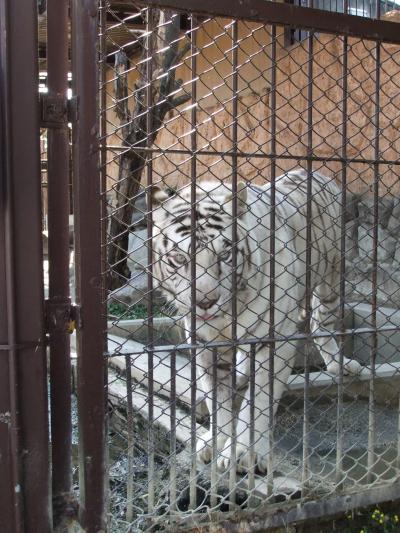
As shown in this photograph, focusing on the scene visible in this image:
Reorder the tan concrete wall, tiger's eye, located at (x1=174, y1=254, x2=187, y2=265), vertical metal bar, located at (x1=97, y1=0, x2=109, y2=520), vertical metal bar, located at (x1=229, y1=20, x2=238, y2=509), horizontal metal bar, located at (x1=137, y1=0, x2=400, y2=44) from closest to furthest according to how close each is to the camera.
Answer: vertical metal bar, located at (x1=97, y1=0, x2=109, y2=520), horizontal metal bar, located at (x1=137, y1=0, x2=400, y2=44), vertical metal bar, located at (x1=229, y1=20, x2=238, y2=509), tiger's eye, located at (x1=174, y1=254, x2=187, y2=265), the tan concrete wall

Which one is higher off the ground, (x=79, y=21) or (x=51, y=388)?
(x=79, y=21)

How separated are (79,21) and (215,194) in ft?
4.07

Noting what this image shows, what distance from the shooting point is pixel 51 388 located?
1815 millimetres

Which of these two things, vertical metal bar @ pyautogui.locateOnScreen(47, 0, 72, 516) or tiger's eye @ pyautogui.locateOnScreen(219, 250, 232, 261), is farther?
tiger's eye @ pyautogui.locateOnScreen(219, 250, 232, 261)

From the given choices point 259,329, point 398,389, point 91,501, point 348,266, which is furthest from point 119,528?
point 348,266

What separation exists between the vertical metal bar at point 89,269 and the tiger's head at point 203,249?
65 centimetres

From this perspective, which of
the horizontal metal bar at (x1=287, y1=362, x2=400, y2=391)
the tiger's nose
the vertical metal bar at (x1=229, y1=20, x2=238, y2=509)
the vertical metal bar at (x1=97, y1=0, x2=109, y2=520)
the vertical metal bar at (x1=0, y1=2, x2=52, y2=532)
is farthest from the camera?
the horizontal metal bar at (x1=287, y1=362, x2=400, y2=391)

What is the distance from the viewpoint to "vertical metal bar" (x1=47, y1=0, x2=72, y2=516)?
174 cm

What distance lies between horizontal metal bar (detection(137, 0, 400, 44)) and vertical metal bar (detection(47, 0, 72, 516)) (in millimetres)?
309

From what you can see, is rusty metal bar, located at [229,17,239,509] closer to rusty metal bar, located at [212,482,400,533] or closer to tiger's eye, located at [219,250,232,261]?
rusty metal bar, located at [212,482,400,533]

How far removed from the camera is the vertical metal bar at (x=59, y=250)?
1736 mm

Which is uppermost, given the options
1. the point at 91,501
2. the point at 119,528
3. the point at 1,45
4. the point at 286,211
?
the point at 1,45

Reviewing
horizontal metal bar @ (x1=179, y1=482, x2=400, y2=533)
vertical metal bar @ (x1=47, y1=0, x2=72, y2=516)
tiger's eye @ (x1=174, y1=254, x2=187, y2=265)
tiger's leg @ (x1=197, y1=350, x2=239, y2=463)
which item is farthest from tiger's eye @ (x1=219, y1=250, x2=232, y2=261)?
horizontal metal bar @ (x1=179, y1=482, x2=400, y2=533)

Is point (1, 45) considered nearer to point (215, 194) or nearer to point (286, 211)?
point (215, 194)
